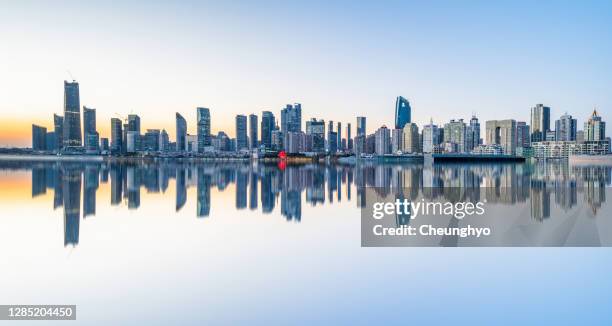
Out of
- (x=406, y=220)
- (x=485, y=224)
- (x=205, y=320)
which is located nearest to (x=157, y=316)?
(x=205, y=320)

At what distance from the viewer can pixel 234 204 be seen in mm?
25141

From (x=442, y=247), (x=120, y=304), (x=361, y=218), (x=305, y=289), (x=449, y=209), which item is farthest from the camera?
(x=449, y=209)

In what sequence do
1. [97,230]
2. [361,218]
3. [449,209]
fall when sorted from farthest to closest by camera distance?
Answer: [449,209] < [361,218] < [97,230]

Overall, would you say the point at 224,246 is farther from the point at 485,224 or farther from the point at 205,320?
the point at 485,224

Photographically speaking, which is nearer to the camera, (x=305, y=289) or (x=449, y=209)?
(x=305, y=289)

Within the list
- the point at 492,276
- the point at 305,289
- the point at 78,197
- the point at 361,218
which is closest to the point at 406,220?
the point at 361,218

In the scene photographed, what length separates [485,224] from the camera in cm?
1789

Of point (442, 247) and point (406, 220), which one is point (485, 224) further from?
point (442, 247)

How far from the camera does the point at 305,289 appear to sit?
10.5m

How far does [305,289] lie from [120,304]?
414 centimetres

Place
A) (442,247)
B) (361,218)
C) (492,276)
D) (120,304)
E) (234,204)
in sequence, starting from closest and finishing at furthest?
1. (120,304)
2. (492,276)
3. (442,247)
4. (361,218)
5. (234,204)

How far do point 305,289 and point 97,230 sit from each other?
33.9ft

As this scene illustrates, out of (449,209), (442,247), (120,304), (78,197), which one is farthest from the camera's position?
(78,197)

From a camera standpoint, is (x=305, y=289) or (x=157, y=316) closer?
(x=157, y=316)
